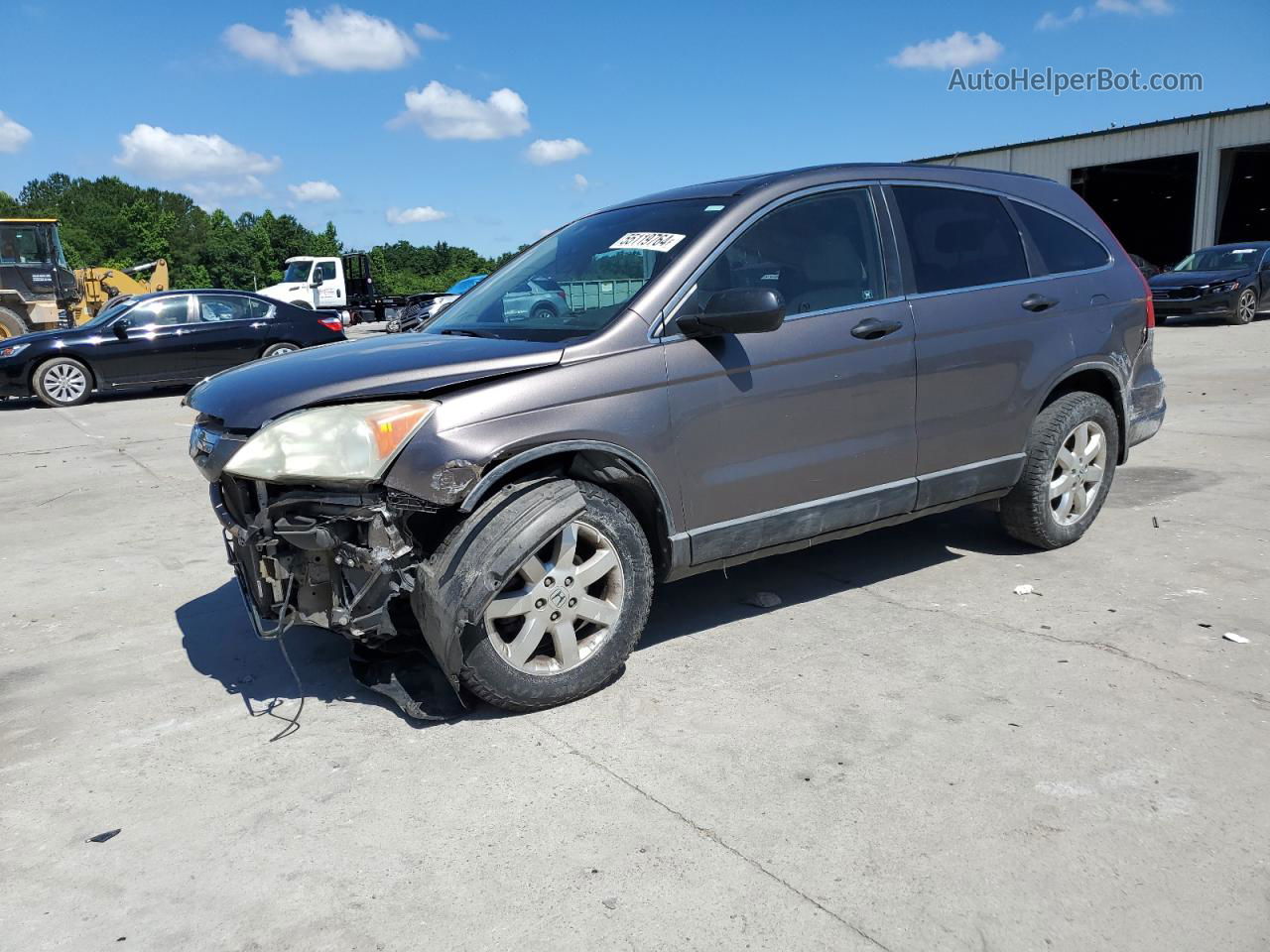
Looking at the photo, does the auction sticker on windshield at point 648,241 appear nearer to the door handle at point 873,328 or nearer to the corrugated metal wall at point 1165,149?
the door handle at point 873,328

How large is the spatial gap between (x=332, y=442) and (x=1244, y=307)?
20.7 meters

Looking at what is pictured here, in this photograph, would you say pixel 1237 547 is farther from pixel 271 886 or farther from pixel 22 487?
pixel 22 487

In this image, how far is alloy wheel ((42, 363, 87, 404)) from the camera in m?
13.6

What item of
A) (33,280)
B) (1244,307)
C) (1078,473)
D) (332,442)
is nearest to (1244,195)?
(1244,307)

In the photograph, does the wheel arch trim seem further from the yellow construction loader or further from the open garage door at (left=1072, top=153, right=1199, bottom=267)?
the open garage door at (left=1072, top=153, right=1199, bottom=267)

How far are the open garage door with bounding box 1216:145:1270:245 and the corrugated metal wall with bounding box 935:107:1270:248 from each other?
581 mm

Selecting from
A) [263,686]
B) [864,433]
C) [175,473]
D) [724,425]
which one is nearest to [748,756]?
[724,425]

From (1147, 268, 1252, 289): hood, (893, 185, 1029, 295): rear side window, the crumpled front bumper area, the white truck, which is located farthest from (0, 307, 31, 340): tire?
(1147, 268, 1252, 289): hood

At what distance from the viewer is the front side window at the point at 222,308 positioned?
14242 mm

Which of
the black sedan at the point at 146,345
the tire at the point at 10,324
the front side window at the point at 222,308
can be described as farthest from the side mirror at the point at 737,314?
the tire at the point at 10,324

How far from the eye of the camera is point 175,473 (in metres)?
8.34

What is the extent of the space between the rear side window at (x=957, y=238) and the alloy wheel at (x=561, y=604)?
1975 millimetres

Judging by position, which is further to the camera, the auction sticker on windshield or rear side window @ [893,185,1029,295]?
rear side window @ [893,185,1029,295]

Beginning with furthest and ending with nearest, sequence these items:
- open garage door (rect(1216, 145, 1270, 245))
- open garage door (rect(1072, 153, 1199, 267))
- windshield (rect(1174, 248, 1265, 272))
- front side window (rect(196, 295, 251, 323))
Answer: open garage door (rect(1072, 153, 1199, 267)), open garage door (rect(1216, 145, 1270, 245)), windshield (rect(1174, 248, 1265, 272)), front side window (rect(196, 295, 251, 323))
